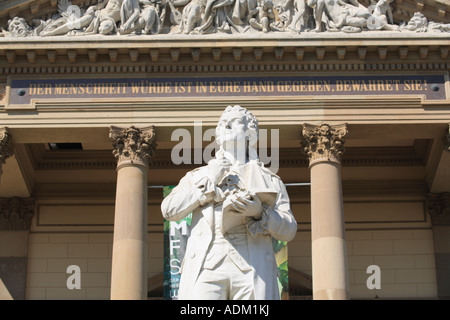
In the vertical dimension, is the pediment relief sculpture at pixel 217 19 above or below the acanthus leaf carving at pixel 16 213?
above

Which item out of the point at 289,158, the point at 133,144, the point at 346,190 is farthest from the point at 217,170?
the point at 346,190

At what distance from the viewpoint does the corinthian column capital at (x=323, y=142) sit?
77.8ft

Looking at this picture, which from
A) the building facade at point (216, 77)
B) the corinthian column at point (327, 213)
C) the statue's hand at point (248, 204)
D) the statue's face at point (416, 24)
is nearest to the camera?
the statue's hand at point (248, 204)

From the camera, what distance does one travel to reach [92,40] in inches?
964

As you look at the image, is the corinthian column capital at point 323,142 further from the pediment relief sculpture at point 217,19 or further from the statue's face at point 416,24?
the statue's face at point 416,24

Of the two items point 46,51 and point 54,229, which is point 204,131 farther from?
point 54,229

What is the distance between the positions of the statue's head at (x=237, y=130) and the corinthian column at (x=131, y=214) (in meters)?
14.0

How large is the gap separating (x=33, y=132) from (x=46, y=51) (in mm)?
1923

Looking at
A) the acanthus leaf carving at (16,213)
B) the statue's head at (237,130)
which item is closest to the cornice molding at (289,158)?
the acanthus leaf carving at (16,213)

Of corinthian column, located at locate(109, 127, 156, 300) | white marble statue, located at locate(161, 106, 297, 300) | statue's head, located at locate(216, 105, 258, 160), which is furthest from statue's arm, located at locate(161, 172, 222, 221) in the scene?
corinthian column, located at locate(109, 127, 156, 300)

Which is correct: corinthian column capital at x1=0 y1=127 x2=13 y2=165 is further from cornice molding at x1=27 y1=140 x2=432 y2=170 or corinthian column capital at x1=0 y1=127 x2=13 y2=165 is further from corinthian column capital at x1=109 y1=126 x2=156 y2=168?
cornice molding at x1=27 y1=140 x2=432 y2=170

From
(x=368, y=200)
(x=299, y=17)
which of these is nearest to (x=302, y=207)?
(x=368, y=200)

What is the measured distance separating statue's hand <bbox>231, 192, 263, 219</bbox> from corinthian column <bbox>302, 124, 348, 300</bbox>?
48.1ft

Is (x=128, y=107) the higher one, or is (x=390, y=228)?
(x=128, y=107)
